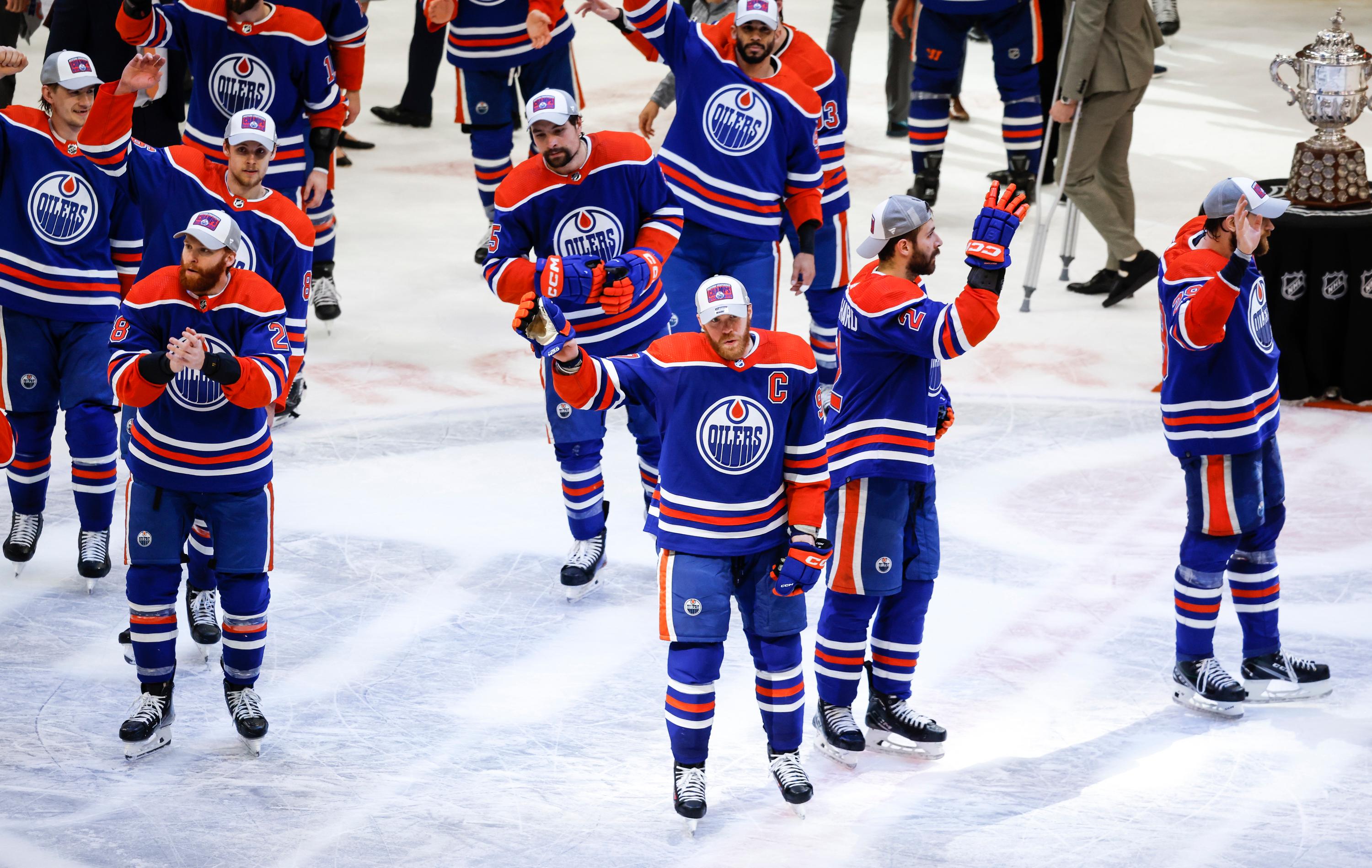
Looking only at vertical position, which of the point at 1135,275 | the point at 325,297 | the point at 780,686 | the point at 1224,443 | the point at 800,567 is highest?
the point at 1224,443

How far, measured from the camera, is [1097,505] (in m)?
6.54

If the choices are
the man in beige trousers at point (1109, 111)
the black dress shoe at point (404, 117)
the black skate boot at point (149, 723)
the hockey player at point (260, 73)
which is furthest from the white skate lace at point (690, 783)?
the black dress shoe at point (404, 117)

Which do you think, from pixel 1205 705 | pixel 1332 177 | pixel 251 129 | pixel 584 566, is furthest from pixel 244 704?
pixel 1332 177

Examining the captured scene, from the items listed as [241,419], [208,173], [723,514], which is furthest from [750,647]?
[208,173]

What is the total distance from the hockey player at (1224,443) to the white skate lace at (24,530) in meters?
3.81

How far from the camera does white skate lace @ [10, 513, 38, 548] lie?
5859mm

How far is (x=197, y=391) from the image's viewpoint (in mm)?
4465

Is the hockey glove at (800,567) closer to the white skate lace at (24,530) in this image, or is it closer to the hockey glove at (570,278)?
the hockey glove at (570,278)

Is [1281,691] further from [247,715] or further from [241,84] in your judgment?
[241,84]

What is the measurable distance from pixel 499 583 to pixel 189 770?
1500mm

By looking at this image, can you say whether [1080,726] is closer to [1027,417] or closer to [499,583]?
[499,583]

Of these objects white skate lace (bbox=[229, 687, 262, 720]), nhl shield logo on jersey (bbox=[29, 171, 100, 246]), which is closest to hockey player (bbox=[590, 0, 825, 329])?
nhl shield logo on jersey (bbox=[29, 171, 100, 246])

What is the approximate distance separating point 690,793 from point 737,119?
2.87 meters

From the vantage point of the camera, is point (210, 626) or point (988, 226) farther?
point (210, 626)
